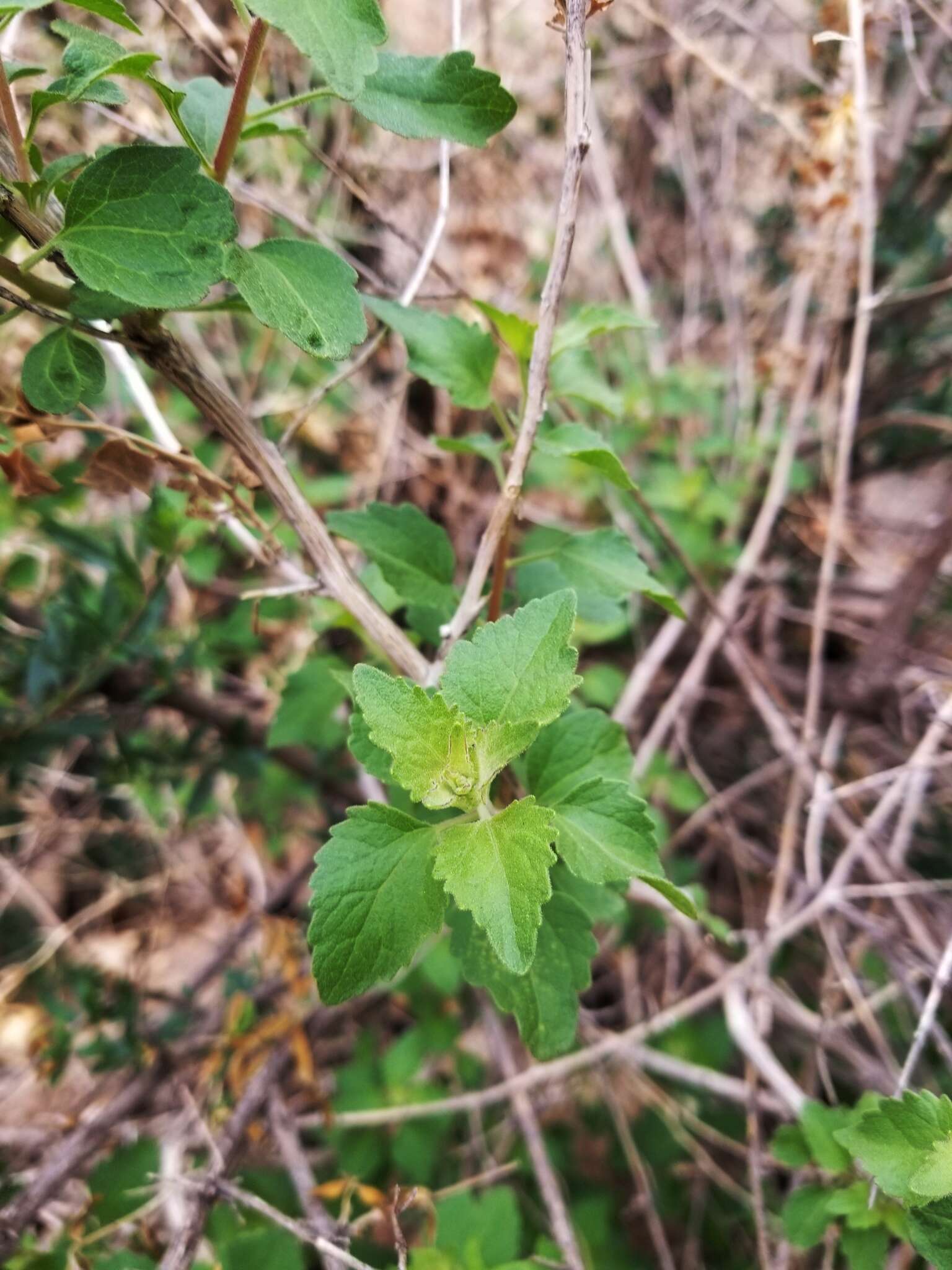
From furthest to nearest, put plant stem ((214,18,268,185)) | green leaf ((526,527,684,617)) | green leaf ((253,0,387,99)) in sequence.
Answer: green leaf ((526,527,684,617)), plant stem ((214,18,268,185)), green leaf ((253,0,387,99))

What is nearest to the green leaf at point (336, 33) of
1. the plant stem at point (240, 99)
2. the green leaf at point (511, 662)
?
the plant stem at point (240, 99)

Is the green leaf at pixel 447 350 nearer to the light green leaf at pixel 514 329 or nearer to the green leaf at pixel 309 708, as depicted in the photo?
the light green leaf at pixel 514 329

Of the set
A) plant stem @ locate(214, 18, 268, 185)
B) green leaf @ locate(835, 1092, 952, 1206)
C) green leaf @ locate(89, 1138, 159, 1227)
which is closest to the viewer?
plant stem @ locate(214, 18, 268, 185)

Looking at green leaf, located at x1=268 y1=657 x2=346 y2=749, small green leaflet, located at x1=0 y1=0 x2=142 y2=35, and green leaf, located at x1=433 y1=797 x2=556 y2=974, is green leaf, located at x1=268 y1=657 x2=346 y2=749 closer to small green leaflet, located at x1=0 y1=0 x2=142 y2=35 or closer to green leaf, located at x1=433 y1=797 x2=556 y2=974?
green leaf, located at x1=433 y1=797 x2=556 y2=974

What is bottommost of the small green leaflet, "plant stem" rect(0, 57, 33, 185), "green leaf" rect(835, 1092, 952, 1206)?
"green leaf" rect(835, 1092, 952, 1206)

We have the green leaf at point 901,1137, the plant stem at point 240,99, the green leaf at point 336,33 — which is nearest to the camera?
the green leaf at point 336,33

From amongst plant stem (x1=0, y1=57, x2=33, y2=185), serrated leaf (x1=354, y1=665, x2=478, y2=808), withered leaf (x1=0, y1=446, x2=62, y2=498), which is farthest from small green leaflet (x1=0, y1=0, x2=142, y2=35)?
serrated leaf (x1=354, y1=665, x2=478, y2=808)

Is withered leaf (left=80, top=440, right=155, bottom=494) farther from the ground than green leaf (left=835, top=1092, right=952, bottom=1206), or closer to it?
farther from the ground

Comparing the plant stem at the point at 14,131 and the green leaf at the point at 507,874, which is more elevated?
the plant stem at the point at 14,131
